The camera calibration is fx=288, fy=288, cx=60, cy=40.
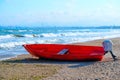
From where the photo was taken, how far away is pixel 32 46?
47.1ft

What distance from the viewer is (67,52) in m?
14.0

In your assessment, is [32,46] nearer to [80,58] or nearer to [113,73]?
[80,58]

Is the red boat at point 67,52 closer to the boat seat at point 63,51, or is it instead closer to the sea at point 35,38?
the boat seat at point 63,51

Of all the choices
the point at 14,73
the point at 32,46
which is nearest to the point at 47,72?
the point at 14,73

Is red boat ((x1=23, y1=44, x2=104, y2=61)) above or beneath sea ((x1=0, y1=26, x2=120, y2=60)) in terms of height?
beneath

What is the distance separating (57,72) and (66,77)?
1.09 metres

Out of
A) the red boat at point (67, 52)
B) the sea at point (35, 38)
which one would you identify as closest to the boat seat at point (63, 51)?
the red boat at point (67, 52)

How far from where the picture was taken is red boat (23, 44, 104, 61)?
43.5 ft

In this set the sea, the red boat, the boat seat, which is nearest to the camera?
the red boat

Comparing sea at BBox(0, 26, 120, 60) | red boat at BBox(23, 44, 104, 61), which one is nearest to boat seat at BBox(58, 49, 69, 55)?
red boat at BBox(23, 44, 104, 61)

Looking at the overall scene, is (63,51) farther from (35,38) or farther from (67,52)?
(35,38)

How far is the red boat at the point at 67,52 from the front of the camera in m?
13.2

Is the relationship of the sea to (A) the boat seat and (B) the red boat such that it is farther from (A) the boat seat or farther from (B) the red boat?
(A) the boat seat

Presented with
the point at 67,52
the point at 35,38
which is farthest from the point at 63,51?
the point at 35,38
